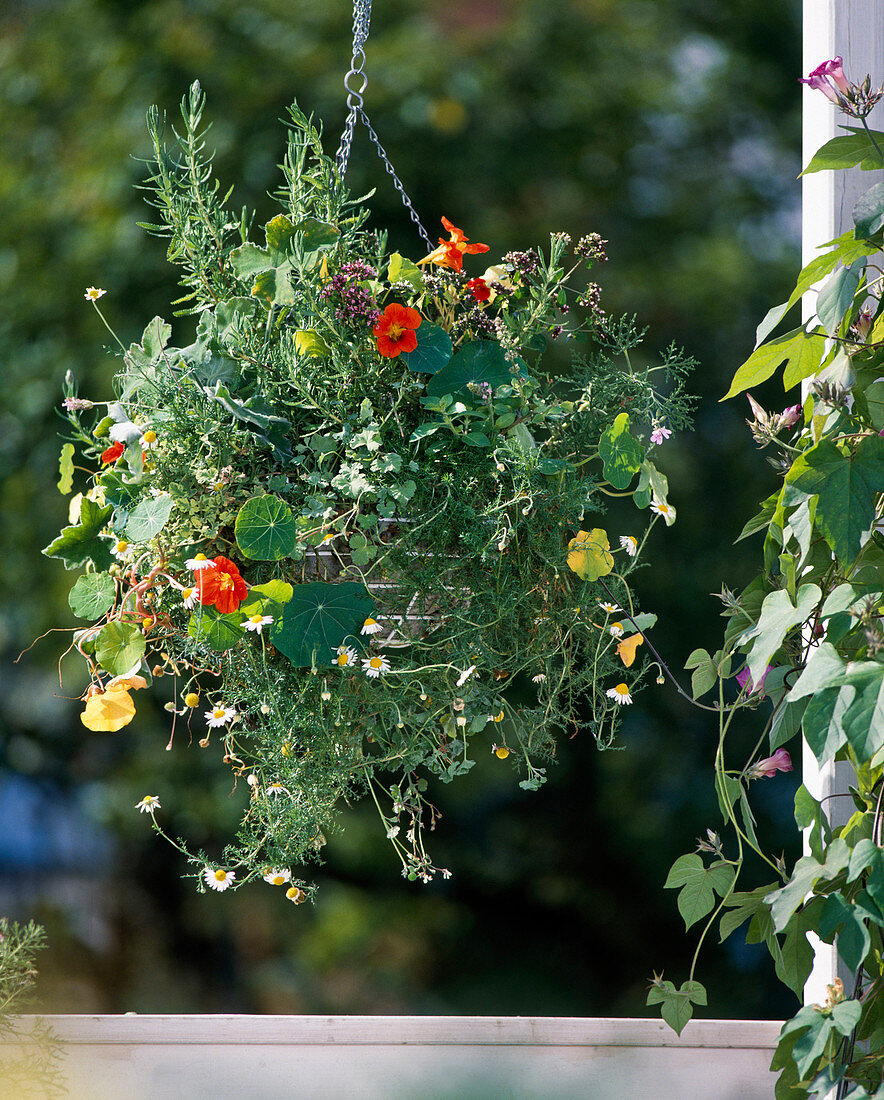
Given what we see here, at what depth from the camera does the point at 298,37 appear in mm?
1999

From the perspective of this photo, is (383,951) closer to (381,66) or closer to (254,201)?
(254,201)

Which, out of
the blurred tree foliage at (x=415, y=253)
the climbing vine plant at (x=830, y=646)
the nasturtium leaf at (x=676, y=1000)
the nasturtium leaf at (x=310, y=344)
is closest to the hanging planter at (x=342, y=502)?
the nasturtium leaf at (x=310, y=344)

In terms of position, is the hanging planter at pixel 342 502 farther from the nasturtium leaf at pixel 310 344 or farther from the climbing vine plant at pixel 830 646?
the climbing vine plant at pixel 830 646

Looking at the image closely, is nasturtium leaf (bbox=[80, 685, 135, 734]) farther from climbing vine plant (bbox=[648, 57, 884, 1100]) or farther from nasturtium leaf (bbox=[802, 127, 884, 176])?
nasturtium leaf (bbox=[802, 127, 884, 176])

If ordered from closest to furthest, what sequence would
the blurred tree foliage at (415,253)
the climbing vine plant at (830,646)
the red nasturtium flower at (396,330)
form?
1. the climbing vine plant at (830,646)
2. the red nasturtium flower at (396,330)
3. the blurred tree foliage at (415,253)

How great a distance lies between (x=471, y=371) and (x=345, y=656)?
24 centimetres

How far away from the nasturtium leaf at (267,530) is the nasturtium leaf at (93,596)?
152mm

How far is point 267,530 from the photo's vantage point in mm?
699

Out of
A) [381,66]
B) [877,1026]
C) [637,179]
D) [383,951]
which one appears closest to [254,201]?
[381,66]

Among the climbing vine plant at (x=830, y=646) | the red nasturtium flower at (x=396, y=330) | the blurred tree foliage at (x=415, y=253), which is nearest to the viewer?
the climbing vine plant at (x=830, y=646)

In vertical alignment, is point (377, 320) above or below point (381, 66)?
below

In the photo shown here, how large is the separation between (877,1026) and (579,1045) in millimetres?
404

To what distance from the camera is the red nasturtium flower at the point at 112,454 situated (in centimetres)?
81

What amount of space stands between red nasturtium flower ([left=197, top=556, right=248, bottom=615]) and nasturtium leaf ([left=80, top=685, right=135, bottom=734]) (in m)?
0.15
